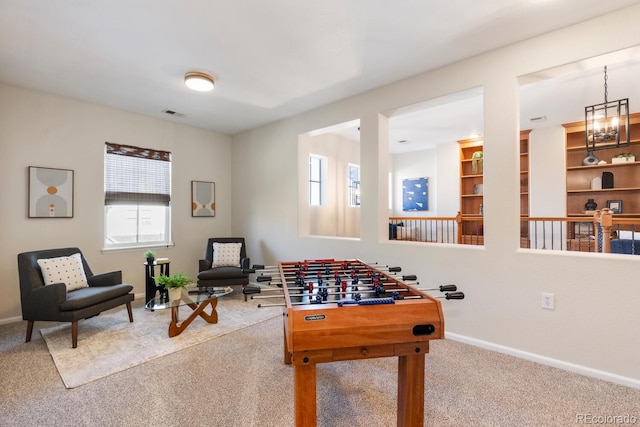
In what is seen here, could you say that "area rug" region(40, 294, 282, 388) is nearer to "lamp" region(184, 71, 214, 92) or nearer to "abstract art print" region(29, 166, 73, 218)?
"abstract art print" region(29, 166, 73, 218)

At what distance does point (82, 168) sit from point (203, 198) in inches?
66.4

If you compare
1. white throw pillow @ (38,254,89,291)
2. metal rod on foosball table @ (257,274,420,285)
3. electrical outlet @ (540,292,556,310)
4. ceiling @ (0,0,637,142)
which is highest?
ceiling @ (0,0,637,142)

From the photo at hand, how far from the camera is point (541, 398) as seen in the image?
6.50ft

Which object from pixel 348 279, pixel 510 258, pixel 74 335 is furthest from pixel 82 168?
pixel 510 258

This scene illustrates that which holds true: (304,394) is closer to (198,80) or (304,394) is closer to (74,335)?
(74,335)

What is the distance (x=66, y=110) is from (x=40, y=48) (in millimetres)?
1335

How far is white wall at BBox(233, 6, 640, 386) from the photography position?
2176 millimetres

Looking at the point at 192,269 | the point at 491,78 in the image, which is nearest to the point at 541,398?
the point at 491,78

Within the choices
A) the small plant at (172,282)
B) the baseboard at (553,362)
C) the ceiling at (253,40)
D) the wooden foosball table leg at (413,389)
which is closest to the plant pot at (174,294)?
the small plant at (172,282)

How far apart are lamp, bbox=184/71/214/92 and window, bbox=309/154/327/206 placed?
271 centimetres

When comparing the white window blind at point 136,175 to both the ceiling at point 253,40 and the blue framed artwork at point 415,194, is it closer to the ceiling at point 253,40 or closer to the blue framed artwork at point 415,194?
the ceiling at point 253,40

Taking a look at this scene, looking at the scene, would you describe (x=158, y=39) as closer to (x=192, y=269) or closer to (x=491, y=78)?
(x=491, y=78)

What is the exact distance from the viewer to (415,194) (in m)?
7.26

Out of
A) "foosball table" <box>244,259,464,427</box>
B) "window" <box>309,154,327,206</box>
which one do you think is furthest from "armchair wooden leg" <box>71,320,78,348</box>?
"window" <box>309,154,327,206</box>
